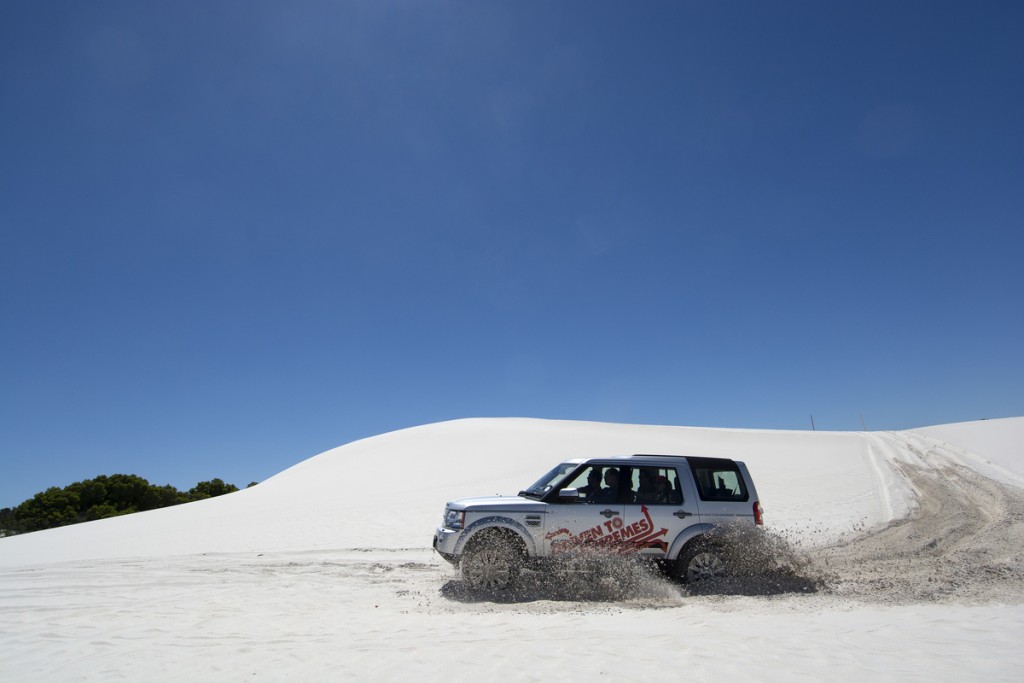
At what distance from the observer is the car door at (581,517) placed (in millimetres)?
7699

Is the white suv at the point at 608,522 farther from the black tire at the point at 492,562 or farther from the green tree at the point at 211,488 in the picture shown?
the green tree at the point at 211,488

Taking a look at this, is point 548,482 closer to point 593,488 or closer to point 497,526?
point 593,488

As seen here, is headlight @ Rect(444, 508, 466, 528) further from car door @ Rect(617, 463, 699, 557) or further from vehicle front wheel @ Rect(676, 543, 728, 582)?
vehicle front wheel @ Rect(676, 543, 728, 582)

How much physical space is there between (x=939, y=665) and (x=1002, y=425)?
45660 millimetres

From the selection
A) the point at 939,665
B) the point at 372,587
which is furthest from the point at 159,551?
the point at 939,665

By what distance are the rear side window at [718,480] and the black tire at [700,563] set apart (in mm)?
674

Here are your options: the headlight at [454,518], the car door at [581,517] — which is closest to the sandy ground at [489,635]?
the car door at [581,517]

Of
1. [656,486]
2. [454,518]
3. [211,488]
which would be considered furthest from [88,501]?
[656,486]

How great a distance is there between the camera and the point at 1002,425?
1531 inches

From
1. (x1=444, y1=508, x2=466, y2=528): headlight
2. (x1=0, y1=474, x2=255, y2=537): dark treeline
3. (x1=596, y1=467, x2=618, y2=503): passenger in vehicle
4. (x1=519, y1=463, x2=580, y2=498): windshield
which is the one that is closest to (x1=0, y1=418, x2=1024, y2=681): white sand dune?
(x1=444, y1=508, x2=466, y2=528): headlight

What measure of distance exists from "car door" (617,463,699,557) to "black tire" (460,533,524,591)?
58.1 inches

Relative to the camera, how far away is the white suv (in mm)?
7680

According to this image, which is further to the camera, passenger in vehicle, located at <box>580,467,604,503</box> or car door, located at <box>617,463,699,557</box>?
passenger in vehicle, located at <box>580,467,604,503</box>

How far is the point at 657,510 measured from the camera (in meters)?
7.90
